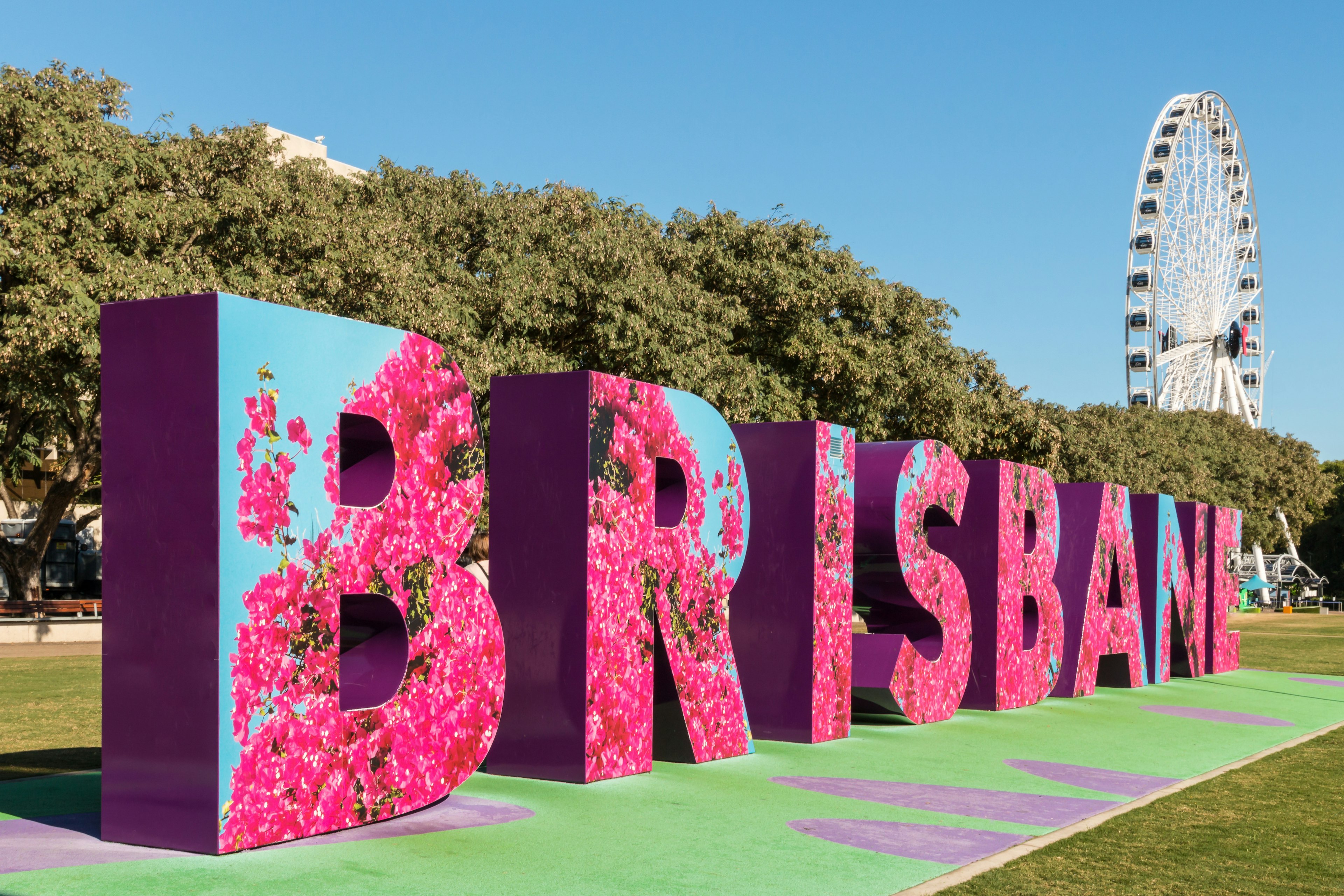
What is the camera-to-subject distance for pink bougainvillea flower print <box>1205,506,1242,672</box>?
21984 mm

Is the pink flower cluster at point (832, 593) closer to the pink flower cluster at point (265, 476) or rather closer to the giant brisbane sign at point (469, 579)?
the giant brisbane sign at point (469, 579)

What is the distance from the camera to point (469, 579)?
28.5 ft

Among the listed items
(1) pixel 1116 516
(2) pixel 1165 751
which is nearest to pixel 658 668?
(2) pixel 1165 751

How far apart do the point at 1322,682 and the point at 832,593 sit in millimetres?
13406

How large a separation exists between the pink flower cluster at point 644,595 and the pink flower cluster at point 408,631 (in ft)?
3.21

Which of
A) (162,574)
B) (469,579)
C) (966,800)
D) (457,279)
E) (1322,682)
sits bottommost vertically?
(1322,682)

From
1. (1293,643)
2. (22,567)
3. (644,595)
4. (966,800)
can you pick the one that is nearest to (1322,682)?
(1293,643)

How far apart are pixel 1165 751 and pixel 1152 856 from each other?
17.3 ft

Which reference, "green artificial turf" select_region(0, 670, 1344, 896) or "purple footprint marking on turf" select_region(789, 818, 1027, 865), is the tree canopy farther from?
"purple footprint marking on turf" select_region(789, 818, 1027, 865)

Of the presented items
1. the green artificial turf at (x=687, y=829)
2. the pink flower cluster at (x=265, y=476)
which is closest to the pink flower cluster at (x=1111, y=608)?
the green artificial turf at (x=687, y=829)

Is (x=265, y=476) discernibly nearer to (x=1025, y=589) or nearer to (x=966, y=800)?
(x=966, y=800)

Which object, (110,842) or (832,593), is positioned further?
(832,593)

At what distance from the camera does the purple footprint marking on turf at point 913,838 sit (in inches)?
290

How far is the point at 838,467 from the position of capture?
12.7m
